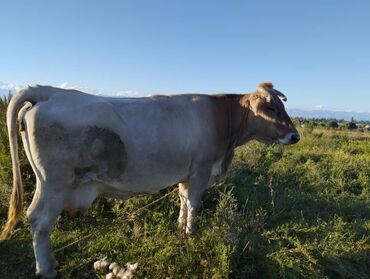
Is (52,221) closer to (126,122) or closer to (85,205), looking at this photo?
(85,205)

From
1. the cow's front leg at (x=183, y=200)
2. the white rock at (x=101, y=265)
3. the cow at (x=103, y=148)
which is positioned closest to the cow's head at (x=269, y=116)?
the cow at (x=103, y=148)

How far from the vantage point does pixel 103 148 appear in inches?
168

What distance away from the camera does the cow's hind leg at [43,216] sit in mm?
4191

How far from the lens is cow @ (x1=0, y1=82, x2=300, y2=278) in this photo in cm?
413

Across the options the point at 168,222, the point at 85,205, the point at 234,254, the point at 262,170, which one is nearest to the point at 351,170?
the point at 262,170

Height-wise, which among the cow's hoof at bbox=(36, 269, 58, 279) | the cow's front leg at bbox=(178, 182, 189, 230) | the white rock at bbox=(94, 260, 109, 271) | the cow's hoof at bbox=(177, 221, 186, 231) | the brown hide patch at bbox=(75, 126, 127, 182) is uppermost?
the brown hide patch at bbox=(75, 126, 127, 182)

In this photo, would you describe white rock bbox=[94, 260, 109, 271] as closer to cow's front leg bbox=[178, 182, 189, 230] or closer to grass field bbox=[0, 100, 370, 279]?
grass field bbox=[0, 100, 370, 279]

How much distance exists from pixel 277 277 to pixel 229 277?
488mm

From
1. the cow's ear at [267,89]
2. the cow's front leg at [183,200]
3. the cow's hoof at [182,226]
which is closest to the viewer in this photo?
the cow's hoof at [182,226]

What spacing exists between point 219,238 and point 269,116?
2073 mm

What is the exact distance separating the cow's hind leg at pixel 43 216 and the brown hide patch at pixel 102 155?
32 centimetres

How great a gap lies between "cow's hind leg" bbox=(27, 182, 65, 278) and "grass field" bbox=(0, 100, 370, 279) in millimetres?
251

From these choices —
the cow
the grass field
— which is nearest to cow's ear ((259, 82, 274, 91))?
the cow

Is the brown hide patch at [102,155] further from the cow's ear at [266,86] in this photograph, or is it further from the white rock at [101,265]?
the cow's ear at [266,86]
